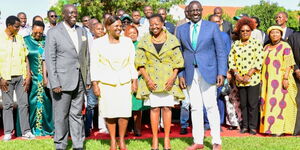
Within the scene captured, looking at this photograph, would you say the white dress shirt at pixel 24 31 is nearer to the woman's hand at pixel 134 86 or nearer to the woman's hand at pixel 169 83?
the woman's hand at pixel 134 86

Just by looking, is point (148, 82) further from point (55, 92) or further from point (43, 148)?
point (43, 148)

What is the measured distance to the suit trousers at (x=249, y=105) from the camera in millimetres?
8070

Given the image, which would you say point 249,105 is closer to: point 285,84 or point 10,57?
point 285,84

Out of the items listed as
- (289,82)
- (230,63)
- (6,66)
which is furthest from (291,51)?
(6,66)

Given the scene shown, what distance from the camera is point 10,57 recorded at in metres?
7.54

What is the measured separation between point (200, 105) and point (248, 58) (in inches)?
78.7

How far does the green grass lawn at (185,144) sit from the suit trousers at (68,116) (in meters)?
0.36

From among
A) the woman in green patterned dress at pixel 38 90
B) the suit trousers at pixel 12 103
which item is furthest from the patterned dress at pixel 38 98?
the suit trousers at pixel 12 103

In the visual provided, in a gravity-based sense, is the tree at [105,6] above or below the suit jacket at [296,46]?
above

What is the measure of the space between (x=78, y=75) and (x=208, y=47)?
2.12 metres

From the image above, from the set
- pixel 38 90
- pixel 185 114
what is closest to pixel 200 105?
pixel 185 114

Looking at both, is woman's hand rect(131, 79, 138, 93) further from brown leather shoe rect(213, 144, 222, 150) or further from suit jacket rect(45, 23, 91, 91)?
brown leather shoe rect(213, 144, 222, 150)

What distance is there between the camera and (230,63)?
26.7 ft

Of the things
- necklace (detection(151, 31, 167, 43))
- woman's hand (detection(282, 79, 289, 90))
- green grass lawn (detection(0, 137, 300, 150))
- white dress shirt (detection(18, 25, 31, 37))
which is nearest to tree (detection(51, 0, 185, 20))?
white dress shirt (detection(18, 25, 31, 37))
